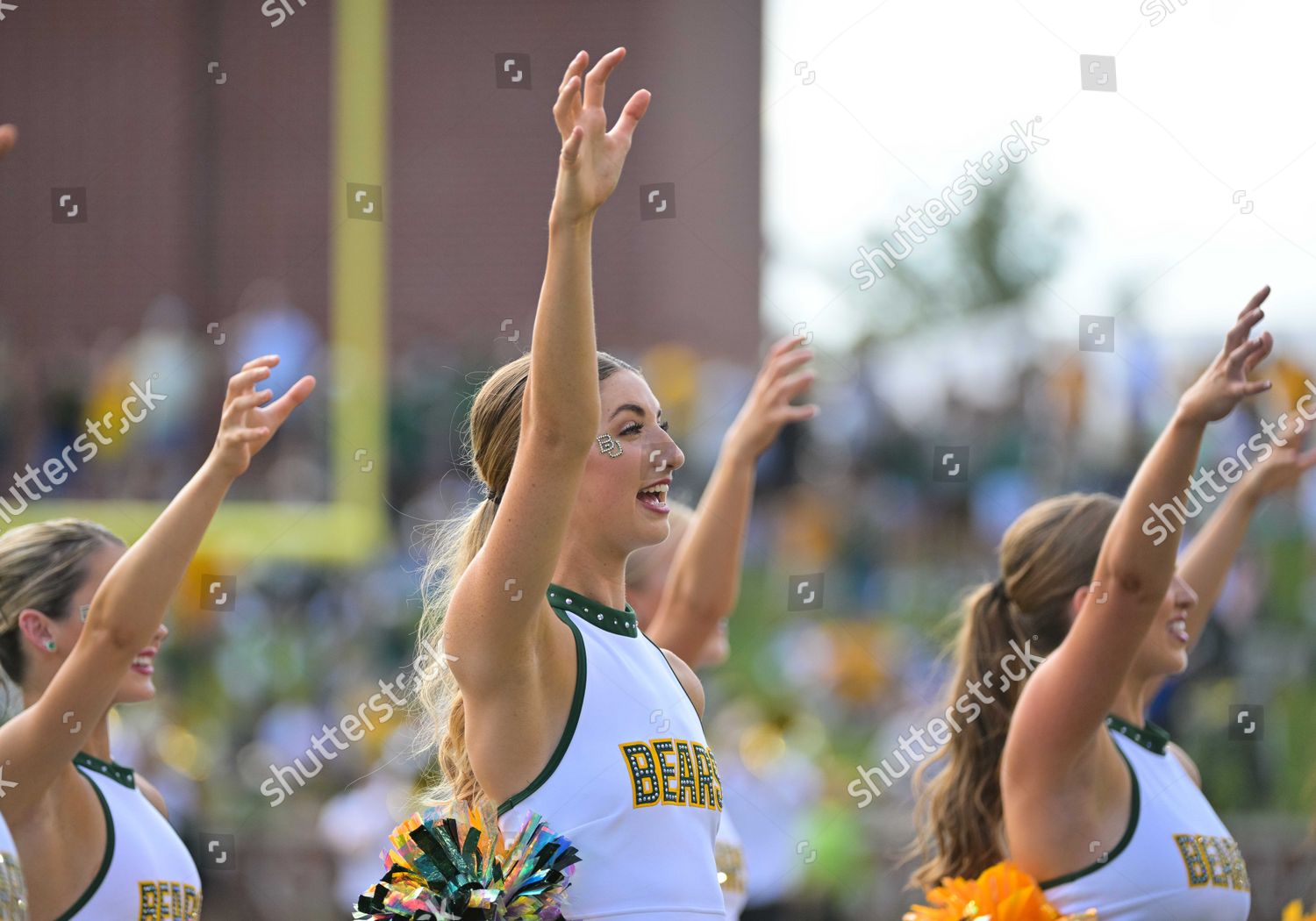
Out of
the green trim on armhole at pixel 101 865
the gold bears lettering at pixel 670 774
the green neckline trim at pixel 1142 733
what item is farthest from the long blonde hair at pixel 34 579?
the green neckline trim at pixel 1142 733

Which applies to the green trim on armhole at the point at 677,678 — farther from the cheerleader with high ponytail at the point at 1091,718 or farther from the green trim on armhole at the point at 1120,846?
the green trim on armhole at the point at 1120,846

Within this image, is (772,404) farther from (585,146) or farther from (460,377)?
(460,377)

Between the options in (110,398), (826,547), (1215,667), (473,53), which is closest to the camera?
(1215,667)

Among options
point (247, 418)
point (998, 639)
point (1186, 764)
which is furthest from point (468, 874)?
point (1186, 764)

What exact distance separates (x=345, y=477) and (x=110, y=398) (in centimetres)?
171

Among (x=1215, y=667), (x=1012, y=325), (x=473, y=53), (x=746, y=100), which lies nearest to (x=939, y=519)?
(x=1215, y=667)

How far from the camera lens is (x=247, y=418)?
116 inches

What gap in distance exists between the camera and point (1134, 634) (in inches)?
113

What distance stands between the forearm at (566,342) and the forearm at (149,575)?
105 cm

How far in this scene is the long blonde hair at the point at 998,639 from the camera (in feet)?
10.8

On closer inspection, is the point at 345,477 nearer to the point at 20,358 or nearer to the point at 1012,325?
the point at 20,358

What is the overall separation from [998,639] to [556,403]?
172 cm

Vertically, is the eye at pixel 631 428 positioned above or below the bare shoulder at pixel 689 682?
above

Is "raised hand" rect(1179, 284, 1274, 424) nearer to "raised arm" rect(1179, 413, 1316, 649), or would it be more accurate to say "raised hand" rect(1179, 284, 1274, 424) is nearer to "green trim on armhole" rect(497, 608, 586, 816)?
"raised arm" rect(1179, 413, 1316, 649)
